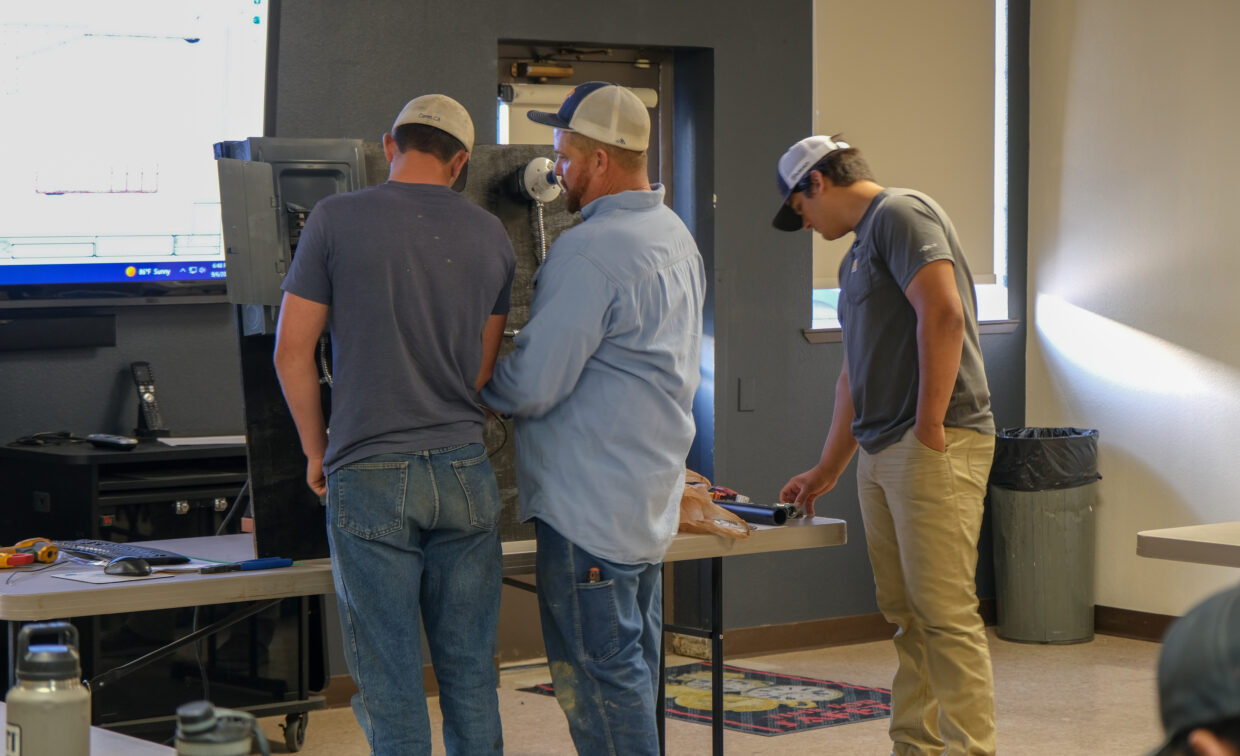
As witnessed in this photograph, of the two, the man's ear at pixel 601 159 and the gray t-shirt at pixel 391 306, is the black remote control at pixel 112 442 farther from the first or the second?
the man's ear at pixel 601 159

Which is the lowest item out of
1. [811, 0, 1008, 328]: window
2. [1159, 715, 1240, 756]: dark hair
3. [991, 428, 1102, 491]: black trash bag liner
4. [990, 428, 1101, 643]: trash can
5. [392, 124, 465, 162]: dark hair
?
[990, 428, 1101, 643]: trash can

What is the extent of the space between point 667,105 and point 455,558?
3.17 meters

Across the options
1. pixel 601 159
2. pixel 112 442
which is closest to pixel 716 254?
pixel 112 442

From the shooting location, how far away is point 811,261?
18.0 feet

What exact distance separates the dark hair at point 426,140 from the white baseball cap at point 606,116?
9.2 inches

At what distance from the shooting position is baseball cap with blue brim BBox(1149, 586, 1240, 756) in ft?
2.59

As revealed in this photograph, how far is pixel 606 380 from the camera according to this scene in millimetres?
2656

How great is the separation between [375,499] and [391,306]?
0.34 meters

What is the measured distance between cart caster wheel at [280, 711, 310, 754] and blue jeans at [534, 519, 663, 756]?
160cm

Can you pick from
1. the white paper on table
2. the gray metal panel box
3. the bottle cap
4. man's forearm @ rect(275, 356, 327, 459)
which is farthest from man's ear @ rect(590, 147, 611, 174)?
the white paper on table

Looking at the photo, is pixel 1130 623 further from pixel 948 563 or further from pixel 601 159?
pixel 601 159

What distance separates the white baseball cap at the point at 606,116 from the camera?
105 inches

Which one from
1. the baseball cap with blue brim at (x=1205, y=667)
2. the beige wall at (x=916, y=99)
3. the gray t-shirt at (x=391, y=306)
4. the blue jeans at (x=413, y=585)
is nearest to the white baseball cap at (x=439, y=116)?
the gray t-shirt at (x=391, y=306)

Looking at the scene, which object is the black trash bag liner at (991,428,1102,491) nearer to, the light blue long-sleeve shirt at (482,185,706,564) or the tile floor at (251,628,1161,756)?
the tile floor at (251,628,1161,756)
